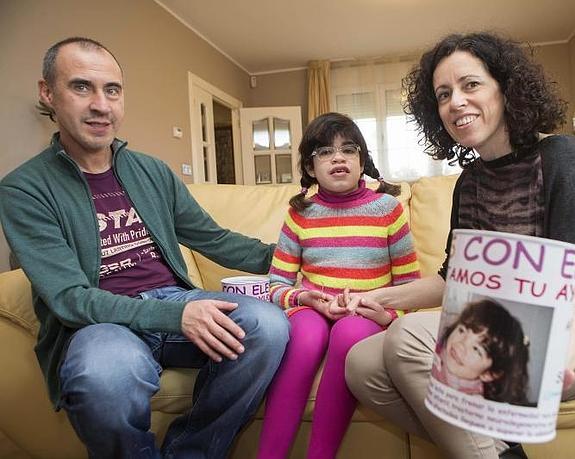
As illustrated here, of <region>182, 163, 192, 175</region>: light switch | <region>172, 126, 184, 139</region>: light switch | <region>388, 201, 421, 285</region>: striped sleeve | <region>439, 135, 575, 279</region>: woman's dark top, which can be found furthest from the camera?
<region>182, 163, 192, 175</region>: light switch

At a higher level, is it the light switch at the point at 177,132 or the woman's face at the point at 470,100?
the light switch at the point at 177,132

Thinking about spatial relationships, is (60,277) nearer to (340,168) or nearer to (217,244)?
(217,244)

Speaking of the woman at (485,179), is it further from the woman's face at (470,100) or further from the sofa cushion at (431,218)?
the sofa cushion at (431,218)

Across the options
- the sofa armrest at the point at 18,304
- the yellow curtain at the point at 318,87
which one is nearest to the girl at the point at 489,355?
the sofa armrest at the point at 18,304

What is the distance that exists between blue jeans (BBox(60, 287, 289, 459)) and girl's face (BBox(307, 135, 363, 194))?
441 millimetres

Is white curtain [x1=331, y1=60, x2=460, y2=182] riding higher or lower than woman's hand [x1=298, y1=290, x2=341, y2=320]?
higher

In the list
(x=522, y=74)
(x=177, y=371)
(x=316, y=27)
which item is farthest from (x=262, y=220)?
(x=316, y=27)

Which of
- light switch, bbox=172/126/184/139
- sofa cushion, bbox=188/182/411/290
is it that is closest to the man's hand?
sofa cushion, bbox=188/182/411/290

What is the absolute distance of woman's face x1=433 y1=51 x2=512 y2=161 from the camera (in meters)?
0.95

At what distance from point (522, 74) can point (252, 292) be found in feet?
2.58

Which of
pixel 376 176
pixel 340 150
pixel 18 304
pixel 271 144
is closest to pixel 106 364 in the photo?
pixel 18 304

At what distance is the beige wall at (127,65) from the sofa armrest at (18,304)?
47.2 inches

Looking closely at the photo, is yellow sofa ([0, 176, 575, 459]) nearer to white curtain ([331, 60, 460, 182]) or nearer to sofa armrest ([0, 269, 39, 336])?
sofa armrest ([0, 269, 39, 336])

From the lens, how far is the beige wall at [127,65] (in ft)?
8.33
